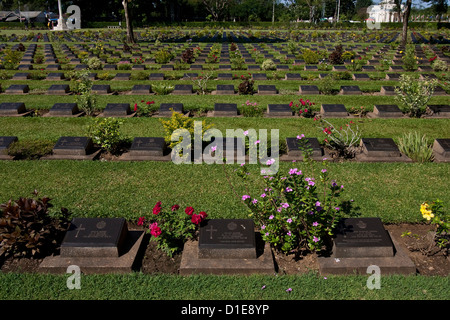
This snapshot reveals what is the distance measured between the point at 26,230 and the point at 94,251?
107 cm

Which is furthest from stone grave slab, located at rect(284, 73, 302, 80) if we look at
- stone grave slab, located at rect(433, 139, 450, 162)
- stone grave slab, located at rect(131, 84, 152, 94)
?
stone grave slab, located at rect(433, 139, 450, 162)

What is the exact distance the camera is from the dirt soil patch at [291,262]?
16.0 feet

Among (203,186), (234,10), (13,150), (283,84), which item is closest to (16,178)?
(13,150)

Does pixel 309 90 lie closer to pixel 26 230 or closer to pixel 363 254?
pixel 363 254

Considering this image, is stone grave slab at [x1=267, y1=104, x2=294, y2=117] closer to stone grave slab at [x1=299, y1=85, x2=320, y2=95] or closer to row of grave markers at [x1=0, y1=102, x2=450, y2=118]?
row of grave markers at [x1=0, y1=102, x2=450, y2=118]

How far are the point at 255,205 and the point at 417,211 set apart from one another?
3089 millimetres

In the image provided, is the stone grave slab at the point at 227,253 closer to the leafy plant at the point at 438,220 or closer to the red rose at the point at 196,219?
the red rose at the point at 196,219

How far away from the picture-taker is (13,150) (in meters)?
8.38

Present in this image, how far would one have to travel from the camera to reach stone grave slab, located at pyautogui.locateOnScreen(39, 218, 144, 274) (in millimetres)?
4766

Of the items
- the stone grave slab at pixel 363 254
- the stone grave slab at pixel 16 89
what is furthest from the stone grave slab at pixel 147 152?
the stone grave slab at pixel 16 89

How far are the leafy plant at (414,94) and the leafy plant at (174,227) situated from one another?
344 inches

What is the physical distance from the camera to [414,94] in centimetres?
1112

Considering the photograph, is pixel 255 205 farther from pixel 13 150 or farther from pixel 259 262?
pixel 13 150

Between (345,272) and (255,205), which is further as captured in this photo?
(255,205)
